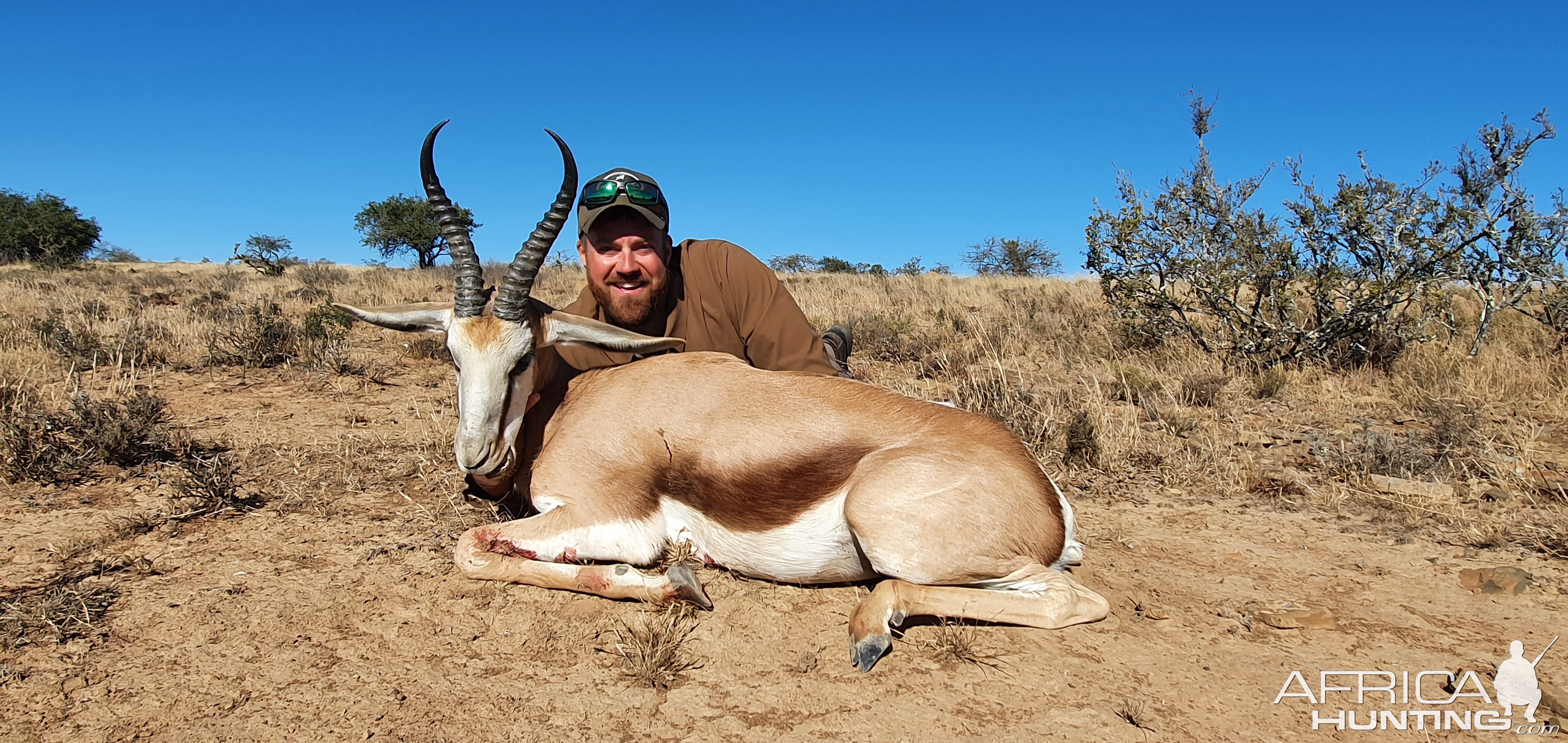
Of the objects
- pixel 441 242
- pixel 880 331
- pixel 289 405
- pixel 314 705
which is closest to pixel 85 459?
pixel 289 405

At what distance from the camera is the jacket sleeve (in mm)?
5316

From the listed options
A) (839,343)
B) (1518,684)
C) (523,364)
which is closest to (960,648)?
(1518,684)

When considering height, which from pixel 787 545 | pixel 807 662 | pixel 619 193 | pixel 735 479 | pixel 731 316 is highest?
pixel 619 193

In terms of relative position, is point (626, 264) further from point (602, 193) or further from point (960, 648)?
point (960, 648)

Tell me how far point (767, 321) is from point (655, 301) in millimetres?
803

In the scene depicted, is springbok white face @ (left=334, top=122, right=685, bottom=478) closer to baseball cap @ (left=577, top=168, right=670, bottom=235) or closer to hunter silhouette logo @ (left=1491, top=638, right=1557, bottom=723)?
baseball cap @ (left=577, top=168, right=670, bottom=235)

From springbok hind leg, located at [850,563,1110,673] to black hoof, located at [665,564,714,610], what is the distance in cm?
67

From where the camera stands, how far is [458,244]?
393cm

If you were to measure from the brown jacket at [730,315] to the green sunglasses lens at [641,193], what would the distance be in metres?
0.64

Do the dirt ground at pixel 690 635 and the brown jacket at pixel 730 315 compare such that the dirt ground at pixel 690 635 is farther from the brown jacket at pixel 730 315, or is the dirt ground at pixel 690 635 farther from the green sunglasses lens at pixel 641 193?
the green sunglasses lens at pixel 641 193

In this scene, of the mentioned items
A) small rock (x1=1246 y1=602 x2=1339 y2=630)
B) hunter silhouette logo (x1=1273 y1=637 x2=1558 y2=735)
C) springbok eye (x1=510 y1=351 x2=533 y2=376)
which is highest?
springbok eye (x1=510 y1=351 x2=533 y2=376)

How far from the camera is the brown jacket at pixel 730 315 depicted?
5.25 m

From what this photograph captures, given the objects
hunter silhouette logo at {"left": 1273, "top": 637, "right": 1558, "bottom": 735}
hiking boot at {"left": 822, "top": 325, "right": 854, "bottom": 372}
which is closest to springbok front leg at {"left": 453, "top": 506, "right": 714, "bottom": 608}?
hunter silhouette logo at {"left": 1273, "top": 637, "right": 1558, "bottom": 735}

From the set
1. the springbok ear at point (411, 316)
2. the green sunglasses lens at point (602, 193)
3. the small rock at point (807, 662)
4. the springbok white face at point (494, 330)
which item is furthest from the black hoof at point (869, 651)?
the green sunglasses lens at point (602, 193)
